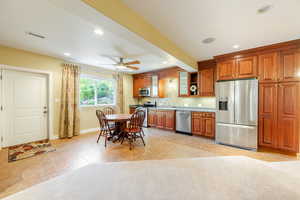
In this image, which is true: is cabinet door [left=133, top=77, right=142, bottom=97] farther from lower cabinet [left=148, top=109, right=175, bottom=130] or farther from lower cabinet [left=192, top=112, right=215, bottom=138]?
lower cabinet [left=192, top=112, right=215, bottom=138]

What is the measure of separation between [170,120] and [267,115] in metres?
2.79

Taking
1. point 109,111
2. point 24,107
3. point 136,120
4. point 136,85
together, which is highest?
point 136,85

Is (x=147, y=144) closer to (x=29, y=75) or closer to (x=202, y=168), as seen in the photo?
(x=202, y=168)

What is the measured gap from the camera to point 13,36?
2.64 meters

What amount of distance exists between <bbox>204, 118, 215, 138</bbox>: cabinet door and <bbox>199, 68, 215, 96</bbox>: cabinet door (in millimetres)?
879

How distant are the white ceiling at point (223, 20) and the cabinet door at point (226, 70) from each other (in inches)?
25.6

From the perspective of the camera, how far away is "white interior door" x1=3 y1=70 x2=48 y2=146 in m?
3.33

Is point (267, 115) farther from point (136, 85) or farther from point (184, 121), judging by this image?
point (136, 85)

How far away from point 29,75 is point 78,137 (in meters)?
2.31

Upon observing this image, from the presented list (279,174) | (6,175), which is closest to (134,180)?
(279,174)

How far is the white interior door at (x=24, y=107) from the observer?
10.9ft

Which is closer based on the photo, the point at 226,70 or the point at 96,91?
the point at 226,70

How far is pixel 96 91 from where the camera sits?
516 cm

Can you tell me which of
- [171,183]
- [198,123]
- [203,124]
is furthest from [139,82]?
[171,183]
